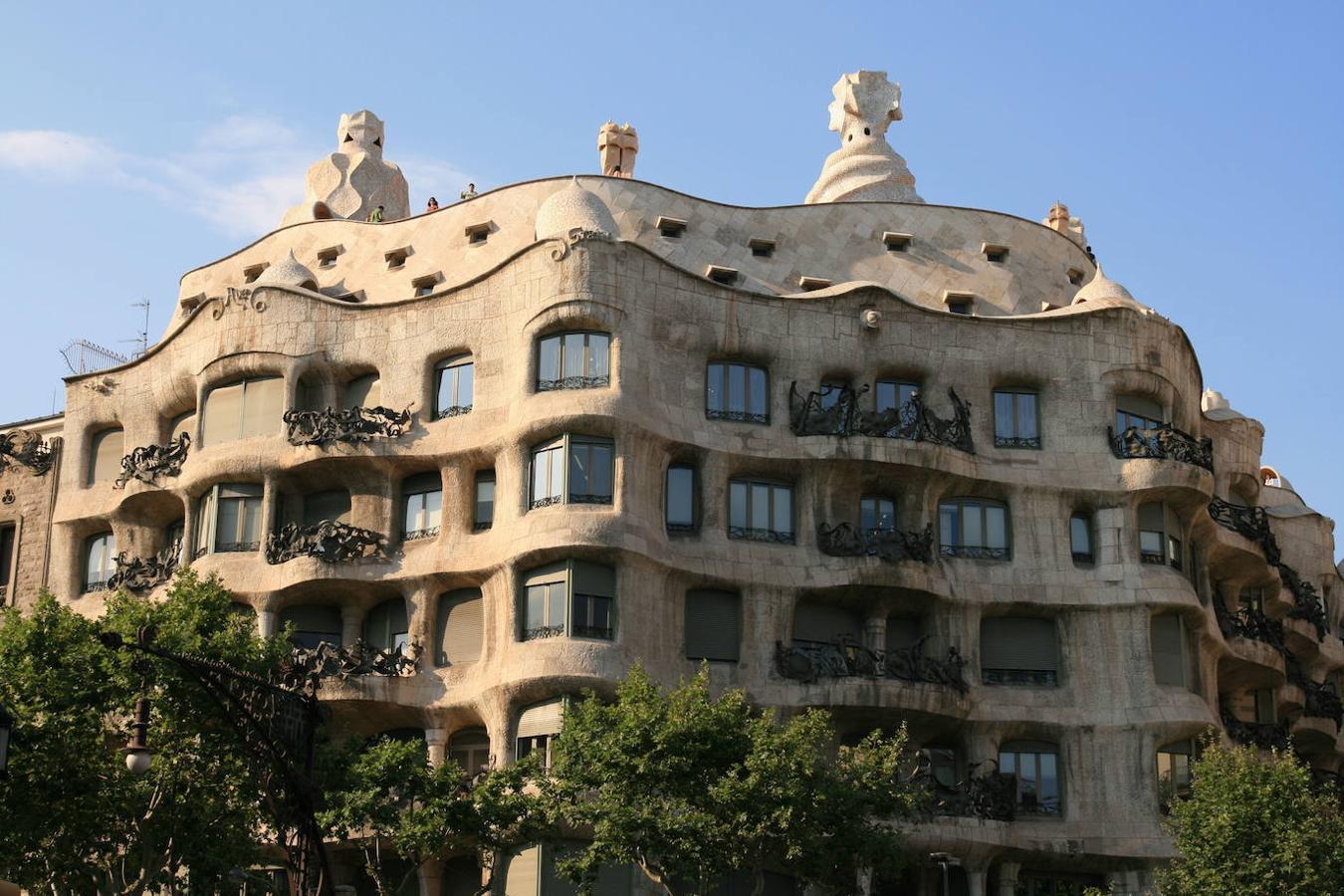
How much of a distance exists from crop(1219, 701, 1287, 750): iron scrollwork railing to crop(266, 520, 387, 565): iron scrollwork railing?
2193cm

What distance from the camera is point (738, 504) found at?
51438 millimetres

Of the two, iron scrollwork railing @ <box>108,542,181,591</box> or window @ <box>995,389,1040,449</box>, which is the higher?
window @ <box>995,389,1040,449</box>

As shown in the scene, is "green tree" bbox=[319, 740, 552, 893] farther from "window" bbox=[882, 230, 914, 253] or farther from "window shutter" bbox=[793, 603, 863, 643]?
"window" bbox=[882, 230, 914, 253]

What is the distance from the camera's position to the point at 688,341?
170 feet

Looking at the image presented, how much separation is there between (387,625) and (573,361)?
7700 millimetres

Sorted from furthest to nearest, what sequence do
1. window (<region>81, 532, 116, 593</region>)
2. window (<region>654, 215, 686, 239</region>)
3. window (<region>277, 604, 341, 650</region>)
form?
window (<region>81, 532, 116, 593</region>) < window (<region>654, 215, 686, 239</region>) < window (<region>277, 604, 341, 650</region>)

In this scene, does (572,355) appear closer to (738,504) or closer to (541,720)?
(738,504)

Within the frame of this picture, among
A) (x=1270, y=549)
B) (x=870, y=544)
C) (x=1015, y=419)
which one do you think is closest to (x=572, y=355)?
(x=870, y=544)

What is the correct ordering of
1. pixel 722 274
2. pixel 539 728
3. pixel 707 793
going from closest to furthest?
pixel 707 793, pixel 539 728, pixel 722 274

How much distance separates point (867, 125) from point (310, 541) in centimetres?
2031

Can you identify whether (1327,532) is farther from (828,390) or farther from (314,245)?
(314,245)

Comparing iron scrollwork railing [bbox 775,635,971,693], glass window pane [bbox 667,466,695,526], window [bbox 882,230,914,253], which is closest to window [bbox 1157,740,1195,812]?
iron scrollwork railing [bbox 775,635,971,693]

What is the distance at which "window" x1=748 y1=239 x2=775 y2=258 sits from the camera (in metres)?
55.9

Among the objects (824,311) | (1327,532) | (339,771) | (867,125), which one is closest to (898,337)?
(824,311)
